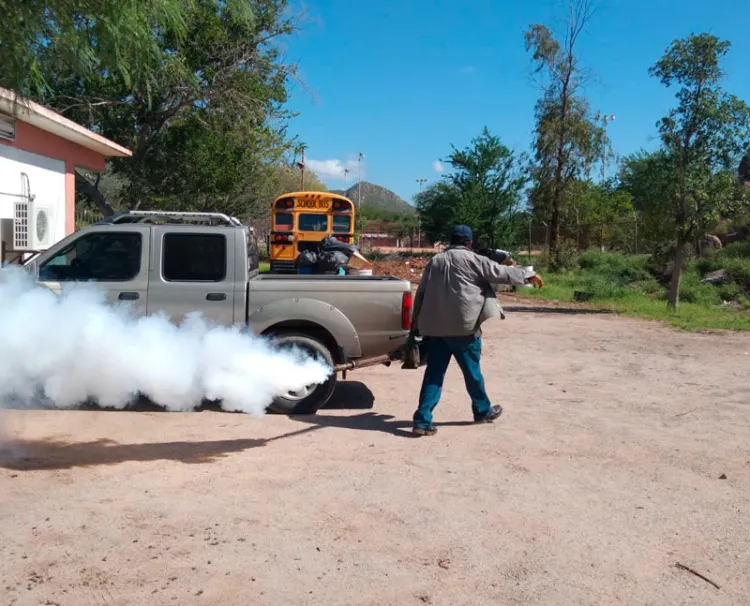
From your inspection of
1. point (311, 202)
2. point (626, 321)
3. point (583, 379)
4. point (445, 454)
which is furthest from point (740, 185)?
point (445, 454)

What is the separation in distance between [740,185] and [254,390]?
14257 mm

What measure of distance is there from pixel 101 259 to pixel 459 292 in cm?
370

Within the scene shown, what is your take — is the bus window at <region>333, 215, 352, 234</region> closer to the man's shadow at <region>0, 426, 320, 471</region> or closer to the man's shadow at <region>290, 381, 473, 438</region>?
the man's shadow at <region>290, 381, 473, 438</region>

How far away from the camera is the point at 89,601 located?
11.9 ft

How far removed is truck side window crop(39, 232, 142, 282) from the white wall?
4.53 metres

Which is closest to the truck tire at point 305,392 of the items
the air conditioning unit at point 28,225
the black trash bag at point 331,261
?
the black trash bag at point 331,261

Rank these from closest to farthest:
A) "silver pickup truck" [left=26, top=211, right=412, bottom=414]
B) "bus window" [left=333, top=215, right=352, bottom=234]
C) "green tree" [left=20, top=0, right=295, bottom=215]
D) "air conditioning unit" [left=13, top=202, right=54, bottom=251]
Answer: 1. "silver pickup truck" [left=26, top=211, right=412, bottom=414]
2. "air conditioning unit" [left=13, top=202, right=54, bottom=251]
3. "green tree" [left=20, top=0, right=295, bottom=215]
4. "bus window" [left=333, top=215, right=352, bottom=234]

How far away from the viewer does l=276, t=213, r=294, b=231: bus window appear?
22797 millimetres

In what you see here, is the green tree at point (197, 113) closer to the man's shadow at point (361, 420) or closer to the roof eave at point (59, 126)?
the roof eave at point (59, 126)

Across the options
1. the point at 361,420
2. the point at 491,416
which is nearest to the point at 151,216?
the point at 361,420

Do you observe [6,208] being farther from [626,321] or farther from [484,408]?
[626,321]

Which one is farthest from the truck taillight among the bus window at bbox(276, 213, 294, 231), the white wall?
the bus window at bbox(276, 213, 294, 231)

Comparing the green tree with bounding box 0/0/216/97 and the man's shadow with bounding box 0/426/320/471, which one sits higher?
the green tree with bounding box 0/0/216/97

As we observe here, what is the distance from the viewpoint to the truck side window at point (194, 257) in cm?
753
